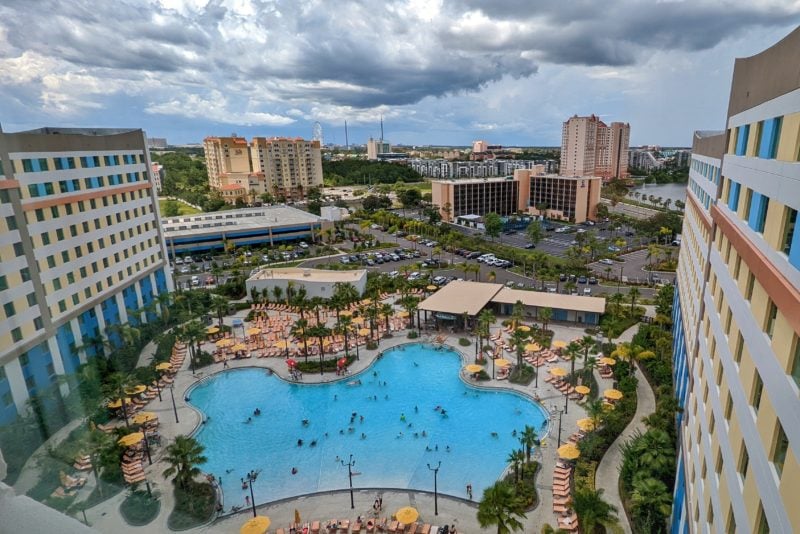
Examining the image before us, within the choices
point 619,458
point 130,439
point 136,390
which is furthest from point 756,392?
point 136,390

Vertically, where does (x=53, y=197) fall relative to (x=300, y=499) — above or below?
above

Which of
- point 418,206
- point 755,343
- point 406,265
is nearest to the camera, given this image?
point 755,343

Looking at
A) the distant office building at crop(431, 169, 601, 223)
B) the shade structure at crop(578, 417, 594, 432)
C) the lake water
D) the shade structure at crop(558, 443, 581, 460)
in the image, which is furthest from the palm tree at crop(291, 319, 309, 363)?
the lake water

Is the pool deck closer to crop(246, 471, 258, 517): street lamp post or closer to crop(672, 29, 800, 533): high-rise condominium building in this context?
crop(246, 471, 258, 517): street lamp post

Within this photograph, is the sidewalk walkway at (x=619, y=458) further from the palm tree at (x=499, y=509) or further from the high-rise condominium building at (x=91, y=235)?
the high-rise condominium building at (x=91, y=235)

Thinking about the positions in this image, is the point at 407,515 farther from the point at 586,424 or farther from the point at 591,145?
the point at 591,145

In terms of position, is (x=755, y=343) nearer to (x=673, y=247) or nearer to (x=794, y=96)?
(x=794, y=96)

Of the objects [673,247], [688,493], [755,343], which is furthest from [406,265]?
[755,343]
